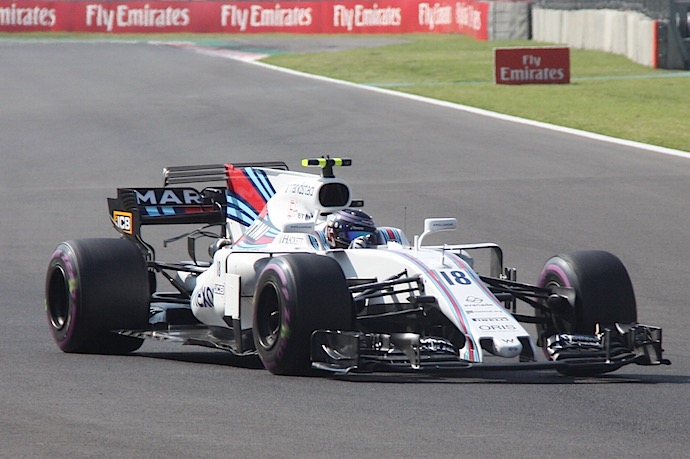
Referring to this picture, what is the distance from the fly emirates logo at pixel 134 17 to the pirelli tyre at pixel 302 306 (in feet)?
170

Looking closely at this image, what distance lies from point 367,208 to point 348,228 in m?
8.53

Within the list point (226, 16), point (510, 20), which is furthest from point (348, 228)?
point (226, 16)

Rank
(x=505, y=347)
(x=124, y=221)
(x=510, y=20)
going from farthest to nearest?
(x=510, y=20), (x=124, y=221), (x=505, y=347)

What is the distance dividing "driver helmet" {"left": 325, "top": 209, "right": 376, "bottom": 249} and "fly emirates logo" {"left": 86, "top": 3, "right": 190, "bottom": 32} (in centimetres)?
5086

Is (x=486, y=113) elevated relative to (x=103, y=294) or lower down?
elevated

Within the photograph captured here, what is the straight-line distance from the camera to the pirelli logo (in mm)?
11352

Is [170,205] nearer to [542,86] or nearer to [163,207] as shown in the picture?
A: [163,207]

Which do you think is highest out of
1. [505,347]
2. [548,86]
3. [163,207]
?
[548,86]

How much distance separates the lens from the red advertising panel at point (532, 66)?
110 ft

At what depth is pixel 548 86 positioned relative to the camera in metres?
33.6

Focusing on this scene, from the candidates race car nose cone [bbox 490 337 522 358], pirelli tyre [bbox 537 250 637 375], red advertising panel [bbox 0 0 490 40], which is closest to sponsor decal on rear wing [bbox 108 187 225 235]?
pirelli tyre [bbox 537 250 637 375]

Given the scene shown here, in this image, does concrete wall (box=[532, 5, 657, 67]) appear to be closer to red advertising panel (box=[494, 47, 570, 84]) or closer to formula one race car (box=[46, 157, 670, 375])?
red advertising panel (box=[494, 47, 570, 84])

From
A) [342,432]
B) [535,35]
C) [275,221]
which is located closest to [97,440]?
[342,432]

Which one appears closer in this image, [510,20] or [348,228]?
[348,228]
